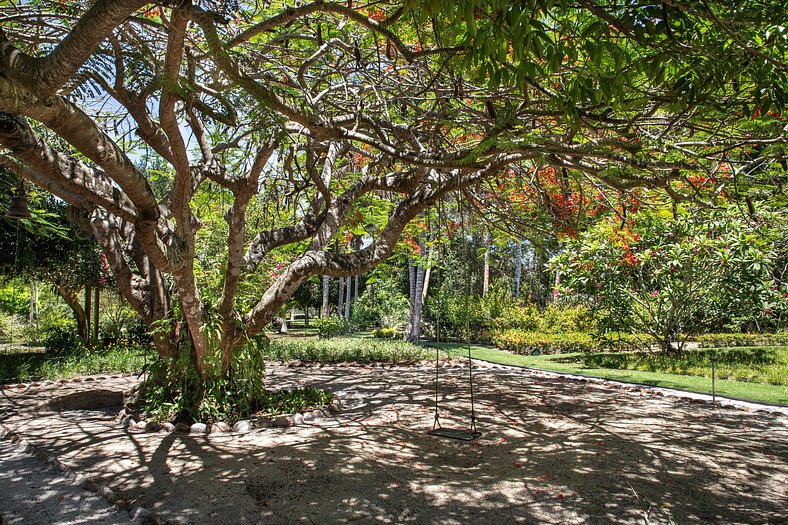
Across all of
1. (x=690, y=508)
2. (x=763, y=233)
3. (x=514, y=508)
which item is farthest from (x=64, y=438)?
(x=763, y=233)

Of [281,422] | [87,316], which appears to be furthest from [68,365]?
[281,422]

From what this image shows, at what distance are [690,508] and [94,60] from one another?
6.64m

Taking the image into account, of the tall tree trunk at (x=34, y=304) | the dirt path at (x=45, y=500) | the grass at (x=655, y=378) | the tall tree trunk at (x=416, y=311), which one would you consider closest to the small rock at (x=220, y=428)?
the dirt path at (x=45, y=500)

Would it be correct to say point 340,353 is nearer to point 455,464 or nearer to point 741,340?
point 455,464

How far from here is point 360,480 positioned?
178 inches

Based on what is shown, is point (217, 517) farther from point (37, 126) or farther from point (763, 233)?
point (763, 233)

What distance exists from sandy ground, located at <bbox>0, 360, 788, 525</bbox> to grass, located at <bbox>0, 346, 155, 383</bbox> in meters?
2.62

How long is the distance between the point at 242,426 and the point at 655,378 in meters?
8.65

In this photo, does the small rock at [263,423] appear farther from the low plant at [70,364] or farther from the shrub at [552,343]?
the shrub at [552,343]

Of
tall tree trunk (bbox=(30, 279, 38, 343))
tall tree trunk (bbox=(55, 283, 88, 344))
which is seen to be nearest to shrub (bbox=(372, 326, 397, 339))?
tall tree trunk (bbox=(55, 283, 88, 344))

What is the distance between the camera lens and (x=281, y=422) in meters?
6.58

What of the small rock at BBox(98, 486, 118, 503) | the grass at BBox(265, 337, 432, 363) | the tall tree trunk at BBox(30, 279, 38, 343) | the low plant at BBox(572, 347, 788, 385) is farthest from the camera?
the tall tree trunk at BBox(30, 279, 38, 343)

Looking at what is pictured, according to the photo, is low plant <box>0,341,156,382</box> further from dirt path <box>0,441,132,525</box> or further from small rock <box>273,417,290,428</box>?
dirt path <box>0,441,132,525</box>

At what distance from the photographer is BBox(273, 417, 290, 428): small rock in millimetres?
6553
